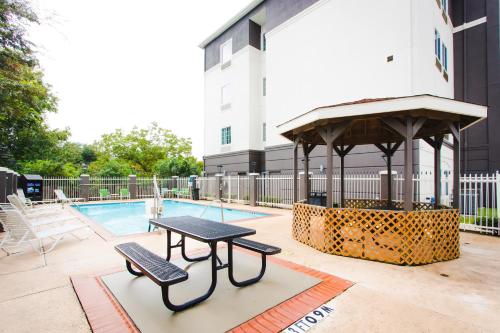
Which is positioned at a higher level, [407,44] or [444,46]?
[444,46]

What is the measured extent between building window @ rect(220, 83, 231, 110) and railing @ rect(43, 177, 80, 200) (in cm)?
1254

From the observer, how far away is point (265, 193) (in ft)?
45.9

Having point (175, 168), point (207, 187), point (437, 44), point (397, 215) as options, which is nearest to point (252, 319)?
point (397, 215)

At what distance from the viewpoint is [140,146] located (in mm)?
35500

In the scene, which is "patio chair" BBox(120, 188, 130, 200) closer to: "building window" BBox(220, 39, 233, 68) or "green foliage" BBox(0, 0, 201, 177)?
"green foliage" BBox(0, 0, 201, 177)

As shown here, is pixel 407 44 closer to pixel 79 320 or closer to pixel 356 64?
pixel 356 64

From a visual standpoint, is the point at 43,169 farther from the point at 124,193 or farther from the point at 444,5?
the point at 444,5

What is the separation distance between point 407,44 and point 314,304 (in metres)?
11.4

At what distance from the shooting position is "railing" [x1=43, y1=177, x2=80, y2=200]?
53.0 ft

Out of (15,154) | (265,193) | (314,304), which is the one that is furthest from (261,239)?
(15,154)

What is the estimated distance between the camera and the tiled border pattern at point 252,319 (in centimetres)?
240

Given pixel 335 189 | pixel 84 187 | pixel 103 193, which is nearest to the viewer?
pixel 335 189

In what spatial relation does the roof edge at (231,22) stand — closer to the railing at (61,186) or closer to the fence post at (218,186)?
the fence post at (218,186)

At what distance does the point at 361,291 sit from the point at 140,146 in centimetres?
3734
